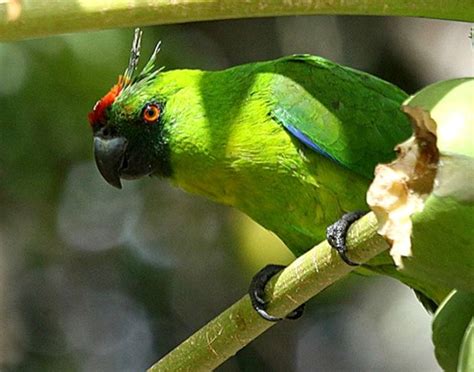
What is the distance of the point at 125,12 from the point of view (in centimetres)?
102

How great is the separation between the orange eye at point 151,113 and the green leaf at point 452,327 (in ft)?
4.06

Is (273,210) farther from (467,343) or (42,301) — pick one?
(42,301)

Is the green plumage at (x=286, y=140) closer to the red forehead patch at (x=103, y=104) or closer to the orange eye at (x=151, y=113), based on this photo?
the orange eye at (x=151, y=113)

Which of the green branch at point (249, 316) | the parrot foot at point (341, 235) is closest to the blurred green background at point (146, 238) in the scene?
the parrot foot at point (341, 235)

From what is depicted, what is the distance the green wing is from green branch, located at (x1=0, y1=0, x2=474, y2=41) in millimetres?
929

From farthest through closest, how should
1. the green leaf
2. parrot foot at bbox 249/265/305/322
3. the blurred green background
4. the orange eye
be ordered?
the blurred green background, the orange eye, parrot foot at bbox 249/265/305/322, the green leaf

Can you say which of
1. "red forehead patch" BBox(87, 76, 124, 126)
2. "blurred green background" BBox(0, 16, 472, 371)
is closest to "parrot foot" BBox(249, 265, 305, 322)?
"red forehead patch" BBox(87, 76, 124, 126)

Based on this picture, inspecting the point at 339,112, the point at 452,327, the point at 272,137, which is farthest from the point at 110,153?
the point at 452,327

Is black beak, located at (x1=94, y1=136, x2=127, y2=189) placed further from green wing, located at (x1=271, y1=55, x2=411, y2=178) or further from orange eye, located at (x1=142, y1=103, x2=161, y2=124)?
green wing, located at (x1=271, y1=55, x2=411, y2=178)

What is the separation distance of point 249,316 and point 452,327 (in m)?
0.35

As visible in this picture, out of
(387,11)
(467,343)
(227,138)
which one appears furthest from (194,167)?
(467,343)

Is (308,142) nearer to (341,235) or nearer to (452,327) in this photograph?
(341,235)

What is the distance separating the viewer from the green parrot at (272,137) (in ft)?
6.34

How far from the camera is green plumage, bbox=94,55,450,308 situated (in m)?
1.93
